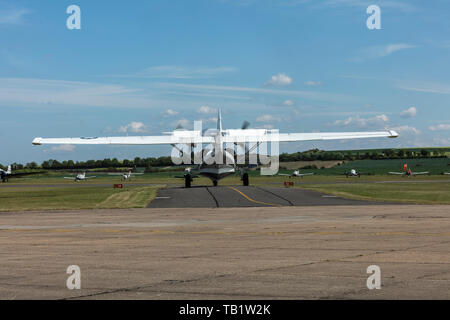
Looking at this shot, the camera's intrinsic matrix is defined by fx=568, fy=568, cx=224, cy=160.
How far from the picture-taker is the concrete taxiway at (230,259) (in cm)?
903

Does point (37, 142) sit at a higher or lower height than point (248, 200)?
higher

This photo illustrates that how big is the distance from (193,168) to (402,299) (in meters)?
47.8

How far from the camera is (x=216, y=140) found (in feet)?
172

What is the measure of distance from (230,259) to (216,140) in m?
40.1

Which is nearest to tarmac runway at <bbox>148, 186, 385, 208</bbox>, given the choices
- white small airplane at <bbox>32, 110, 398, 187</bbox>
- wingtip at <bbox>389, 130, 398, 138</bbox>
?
white small airplane at <bbox>32, 110, 398, 187</bbox>

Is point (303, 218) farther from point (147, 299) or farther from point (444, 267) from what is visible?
point (147, 299)

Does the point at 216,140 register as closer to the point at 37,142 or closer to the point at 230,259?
the point at 37,142

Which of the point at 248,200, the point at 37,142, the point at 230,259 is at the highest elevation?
the point at 37,142

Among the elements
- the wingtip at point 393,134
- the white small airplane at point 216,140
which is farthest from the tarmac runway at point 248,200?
the wingtip at point 393,134

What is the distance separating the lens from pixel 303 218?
24.8 meters

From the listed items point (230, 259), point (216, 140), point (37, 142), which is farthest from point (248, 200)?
point (230, 259)

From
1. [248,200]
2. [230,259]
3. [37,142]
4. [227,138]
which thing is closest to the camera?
[230,259]
